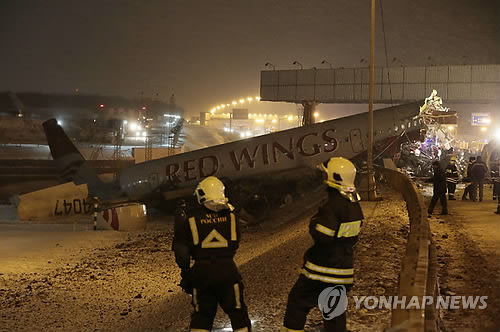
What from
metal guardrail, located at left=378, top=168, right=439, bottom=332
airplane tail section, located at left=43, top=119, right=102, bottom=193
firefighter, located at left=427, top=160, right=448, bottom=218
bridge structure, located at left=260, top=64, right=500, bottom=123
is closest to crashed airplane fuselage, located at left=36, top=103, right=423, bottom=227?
airplane tail section, located at left=43, top=119, right=102, bottom=193

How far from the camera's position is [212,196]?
501 cm

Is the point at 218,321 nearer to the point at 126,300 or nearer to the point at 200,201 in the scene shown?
the point at 200,201

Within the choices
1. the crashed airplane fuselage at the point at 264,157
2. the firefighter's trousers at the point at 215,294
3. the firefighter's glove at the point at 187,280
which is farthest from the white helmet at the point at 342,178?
the crashed airplane fuselage at the point at 264,157

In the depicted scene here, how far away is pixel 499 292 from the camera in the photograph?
7492 millimetres

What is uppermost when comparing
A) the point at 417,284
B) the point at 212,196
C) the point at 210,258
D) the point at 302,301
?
the point at 212,196

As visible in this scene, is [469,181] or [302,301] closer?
[302,301]

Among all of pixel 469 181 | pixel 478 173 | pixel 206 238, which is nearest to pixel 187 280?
pixel 206 238

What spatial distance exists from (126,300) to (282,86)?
43429mm

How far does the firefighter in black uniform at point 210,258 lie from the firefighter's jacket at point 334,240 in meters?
0.74

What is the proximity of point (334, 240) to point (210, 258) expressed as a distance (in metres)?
1.18

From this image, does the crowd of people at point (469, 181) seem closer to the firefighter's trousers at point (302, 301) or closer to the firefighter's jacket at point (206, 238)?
the firefighter's trousers at point (302, 301)

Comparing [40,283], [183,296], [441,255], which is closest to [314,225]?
[183,296]

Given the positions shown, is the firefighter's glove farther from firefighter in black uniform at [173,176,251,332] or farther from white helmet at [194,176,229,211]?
white helmet at [194,176,229,211]

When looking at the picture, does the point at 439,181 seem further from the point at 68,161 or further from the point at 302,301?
the point at 68,161
